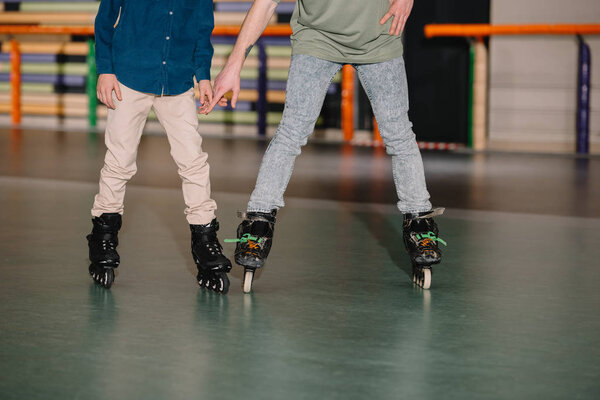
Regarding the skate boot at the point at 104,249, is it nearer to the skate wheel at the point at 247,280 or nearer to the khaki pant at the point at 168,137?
the khaki pant at the point at 168,137

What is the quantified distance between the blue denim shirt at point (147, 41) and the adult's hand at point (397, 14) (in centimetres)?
61

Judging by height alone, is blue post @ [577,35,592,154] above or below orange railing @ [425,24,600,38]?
below

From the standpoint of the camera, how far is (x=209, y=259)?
3.62 metres

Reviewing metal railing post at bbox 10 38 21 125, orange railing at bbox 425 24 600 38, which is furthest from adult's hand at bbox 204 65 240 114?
metal railing post at bbox 10 38 21 125

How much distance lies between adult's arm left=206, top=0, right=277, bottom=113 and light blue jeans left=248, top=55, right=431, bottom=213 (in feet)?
0.55

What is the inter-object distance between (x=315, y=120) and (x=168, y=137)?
1.64 ft

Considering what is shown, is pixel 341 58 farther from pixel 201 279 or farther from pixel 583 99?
pixel 583 99

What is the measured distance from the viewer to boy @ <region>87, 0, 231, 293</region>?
11.8 feet

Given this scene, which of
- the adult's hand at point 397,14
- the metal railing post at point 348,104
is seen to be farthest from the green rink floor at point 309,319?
the metal railing post at point 348,104

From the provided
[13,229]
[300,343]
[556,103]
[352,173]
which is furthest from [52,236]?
[556,103]

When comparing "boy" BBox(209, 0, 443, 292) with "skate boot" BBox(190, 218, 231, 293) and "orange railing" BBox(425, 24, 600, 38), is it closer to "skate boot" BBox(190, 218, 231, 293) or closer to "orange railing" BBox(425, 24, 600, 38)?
"skate boot" BBox(190, 218, 231, 293)

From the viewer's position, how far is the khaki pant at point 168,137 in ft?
11.8

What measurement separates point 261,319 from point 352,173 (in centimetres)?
502

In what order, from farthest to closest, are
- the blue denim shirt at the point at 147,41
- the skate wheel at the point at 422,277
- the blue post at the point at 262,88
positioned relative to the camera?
the blue post at the point at 262,88, the skate wheel at the point at 422,277, the blue denim shirt at the point at 147,41
